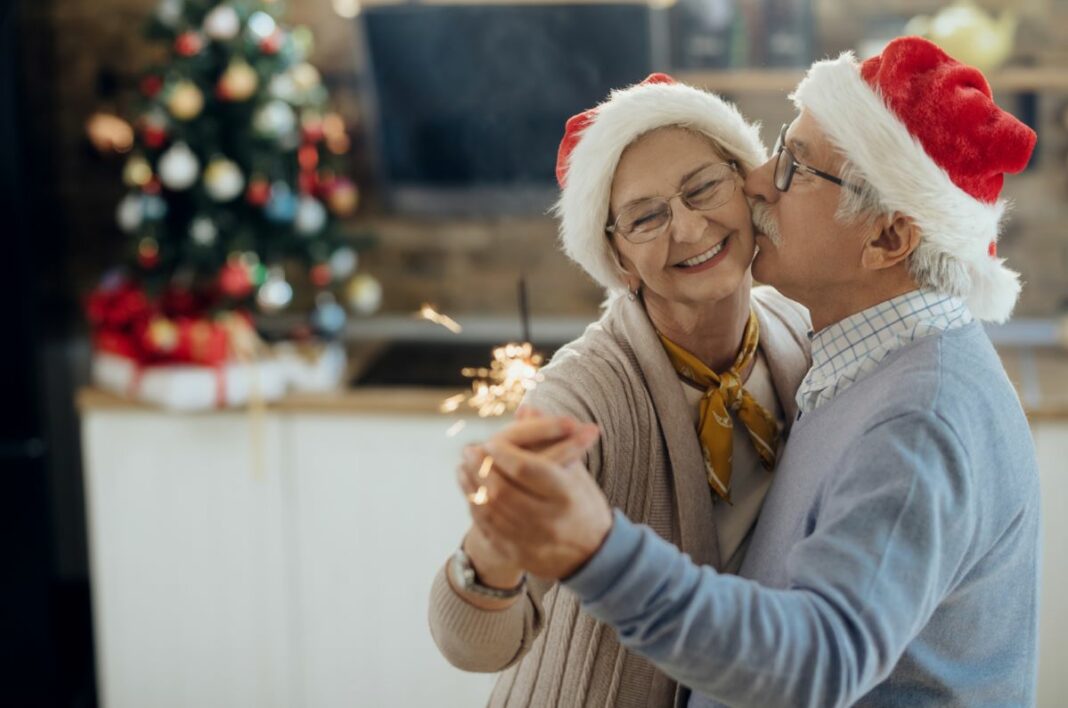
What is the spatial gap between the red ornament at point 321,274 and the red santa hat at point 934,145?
2.16 metres

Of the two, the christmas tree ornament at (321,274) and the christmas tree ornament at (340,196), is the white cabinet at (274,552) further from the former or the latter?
the christmas tree ornament at (340,196)

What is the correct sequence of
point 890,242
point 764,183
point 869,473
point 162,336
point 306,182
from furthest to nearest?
point 306,182 → point 162,336 → point 764,183 → point 890,242 → point 869,473

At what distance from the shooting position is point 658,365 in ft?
5.01

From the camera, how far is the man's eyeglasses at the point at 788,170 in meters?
1.41

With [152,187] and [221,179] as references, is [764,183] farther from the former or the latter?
[152,187]

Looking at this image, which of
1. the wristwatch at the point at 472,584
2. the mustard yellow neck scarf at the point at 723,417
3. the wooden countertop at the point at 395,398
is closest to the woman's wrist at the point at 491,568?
the wristwatch at the point at 472,584

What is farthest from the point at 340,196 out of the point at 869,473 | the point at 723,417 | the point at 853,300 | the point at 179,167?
the point at 869,473

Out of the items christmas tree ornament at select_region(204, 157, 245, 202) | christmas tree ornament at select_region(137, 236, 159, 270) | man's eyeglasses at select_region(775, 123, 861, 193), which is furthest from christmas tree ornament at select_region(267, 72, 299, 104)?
man's eyeglasses at select_region(775, 123, 861, 193)

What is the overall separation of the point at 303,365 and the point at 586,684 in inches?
78.4

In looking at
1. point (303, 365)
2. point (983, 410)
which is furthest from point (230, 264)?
point (983, 410)

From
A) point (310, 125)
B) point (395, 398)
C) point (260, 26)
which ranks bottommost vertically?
point (395, 398)

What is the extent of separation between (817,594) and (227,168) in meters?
2.40

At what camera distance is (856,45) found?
11.5ft

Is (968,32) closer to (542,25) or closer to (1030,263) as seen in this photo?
(1030,263)
